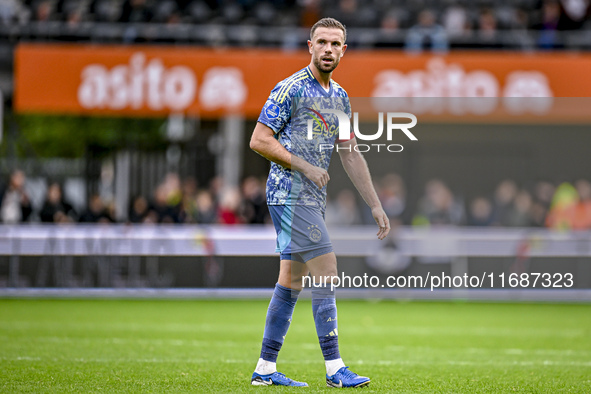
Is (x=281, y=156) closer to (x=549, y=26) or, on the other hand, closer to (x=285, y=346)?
(x=285, y=346)

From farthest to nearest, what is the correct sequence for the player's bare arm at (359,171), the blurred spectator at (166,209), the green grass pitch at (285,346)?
the blurred spectator at (166,209) → the green grass pitch at (285,346) → the player's bare arm at (359,171)

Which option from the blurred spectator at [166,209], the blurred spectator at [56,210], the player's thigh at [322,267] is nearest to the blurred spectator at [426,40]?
the blurred spectator at [166,209]

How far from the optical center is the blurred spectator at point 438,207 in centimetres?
1330

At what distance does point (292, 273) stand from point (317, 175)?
0.68m

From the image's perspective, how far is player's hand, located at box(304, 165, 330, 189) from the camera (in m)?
5.52

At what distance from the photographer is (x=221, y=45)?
17953 mm

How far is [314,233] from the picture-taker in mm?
5672

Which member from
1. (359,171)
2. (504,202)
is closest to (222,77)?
(504,202)

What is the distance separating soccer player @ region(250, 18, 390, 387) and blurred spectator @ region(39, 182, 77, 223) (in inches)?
403

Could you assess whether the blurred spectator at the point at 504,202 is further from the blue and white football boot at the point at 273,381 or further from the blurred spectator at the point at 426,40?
the blue and white football boot at the point at 273,381

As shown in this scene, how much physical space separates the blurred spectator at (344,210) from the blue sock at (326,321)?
2497mm

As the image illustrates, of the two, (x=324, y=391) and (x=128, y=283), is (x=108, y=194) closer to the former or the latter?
(x=128, y=283)

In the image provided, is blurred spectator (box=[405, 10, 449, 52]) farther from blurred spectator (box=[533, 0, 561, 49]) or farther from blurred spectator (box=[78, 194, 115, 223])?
blurred spectator (box=[78, 194, 115, 223])

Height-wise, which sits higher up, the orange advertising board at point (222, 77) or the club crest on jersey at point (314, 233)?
the orange advertising board at point (222, 77)
